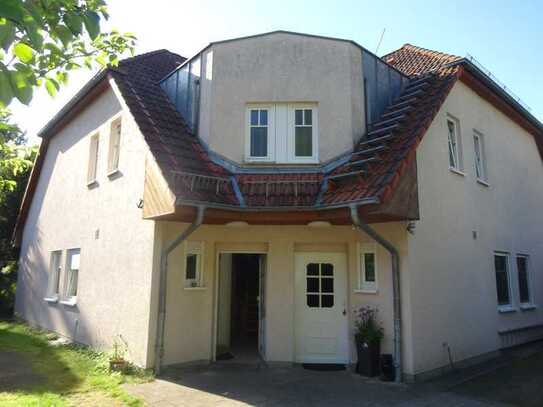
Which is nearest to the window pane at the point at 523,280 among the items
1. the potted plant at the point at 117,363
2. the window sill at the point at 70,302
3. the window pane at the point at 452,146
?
the window pane at the point at 452,146

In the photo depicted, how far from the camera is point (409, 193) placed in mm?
7656

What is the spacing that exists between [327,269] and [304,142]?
9.36 ft

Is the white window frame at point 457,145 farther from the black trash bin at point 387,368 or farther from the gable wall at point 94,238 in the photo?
the gable wall at point 94,238

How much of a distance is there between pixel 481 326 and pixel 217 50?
8.95 metres

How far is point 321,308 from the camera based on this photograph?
9.01m

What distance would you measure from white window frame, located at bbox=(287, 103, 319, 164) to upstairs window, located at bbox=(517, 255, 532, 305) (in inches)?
303

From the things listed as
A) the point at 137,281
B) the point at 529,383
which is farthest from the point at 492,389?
the point at 137,281

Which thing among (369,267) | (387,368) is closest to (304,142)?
(369,267)

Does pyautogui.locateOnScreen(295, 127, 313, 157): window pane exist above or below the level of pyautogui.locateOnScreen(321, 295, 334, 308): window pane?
above

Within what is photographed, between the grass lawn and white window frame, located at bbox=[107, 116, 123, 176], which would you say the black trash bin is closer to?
the grass lawn

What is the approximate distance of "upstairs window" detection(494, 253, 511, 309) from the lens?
451 inches

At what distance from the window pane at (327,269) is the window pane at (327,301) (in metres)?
0.48

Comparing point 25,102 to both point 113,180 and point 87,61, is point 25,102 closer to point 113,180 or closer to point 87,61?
point 87,61

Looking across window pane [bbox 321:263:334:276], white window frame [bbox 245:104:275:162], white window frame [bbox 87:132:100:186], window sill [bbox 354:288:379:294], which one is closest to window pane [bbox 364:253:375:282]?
window sill [bbox 354:288:379:294]
